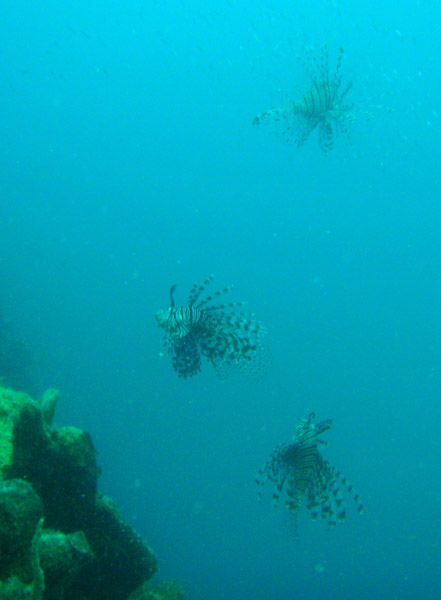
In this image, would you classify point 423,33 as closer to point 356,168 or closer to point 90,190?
→ point 356,168

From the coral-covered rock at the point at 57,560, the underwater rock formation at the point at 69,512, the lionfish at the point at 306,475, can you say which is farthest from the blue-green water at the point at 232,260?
the coral-covered rock at the point at 57,560

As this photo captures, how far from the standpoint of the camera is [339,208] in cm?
7000

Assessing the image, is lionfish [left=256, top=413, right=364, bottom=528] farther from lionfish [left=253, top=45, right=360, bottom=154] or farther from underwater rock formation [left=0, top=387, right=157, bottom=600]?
lionfish [left=253, top=45, right=360, bottom=154]

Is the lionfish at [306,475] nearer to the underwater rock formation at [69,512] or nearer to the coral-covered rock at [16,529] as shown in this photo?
the underwater rock formation at [69,512]

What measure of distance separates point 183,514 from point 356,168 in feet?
183

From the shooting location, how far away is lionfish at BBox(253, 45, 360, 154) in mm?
5805

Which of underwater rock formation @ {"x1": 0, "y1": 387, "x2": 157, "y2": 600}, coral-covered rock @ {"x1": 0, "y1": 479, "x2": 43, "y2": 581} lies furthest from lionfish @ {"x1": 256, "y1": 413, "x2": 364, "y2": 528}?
coral-covered rock @ {"x1": 0, "y1": 479, "x2": 43, "y2": 581}

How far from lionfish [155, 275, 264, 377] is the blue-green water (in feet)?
68.5

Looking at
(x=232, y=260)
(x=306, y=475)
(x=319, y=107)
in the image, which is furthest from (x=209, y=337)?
(x=232, y=260)

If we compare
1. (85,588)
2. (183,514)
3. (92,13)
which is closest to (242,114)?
(92,13)

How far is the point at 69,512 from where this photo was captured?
432 centimetres

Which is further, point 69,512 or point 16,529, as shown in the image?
point 69,512

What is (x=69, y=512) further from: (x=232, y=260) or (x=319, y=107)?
(x=232, y=260)

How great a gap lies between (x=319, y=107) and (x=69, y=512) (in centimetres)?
551
